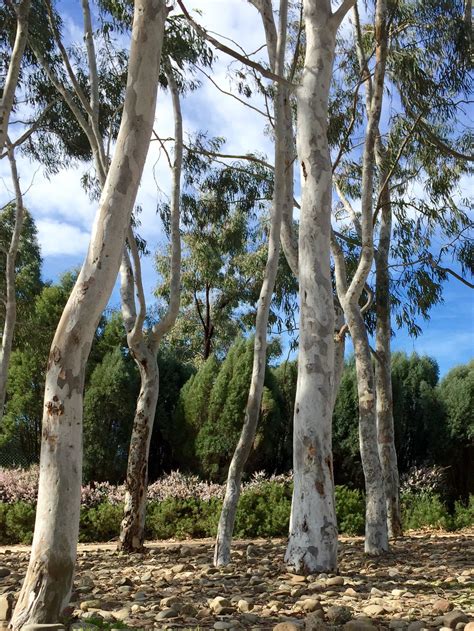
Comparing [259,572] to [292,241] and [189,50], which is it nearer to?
[292,241]

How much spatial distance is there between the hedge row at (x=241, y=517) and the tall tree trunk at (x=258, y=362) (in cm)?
469

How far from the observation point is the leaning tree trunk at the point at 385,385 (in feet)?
34.1

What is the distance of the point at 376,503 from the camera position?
788 cm

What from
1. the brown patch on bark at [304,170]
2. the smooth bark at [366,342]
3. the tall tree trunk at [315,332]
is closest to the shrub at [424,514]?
the smooth bark at [366,342]

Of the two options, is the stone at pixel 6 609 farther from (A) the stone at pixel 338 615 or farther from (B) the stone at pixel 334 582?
(B) the stone at pixel 334 582

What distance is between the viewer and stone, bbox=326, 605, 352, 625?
407 centimetres

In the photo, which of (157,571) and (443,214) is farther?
(443,214)

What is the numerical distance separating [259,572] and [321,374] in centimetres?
175

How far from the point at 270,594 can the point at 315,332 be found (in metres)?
1.98

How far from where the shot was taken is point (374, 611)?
437 centimetres

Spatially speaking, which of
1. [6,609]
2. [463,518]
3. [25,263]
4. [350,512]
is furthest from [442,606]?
[25,263]

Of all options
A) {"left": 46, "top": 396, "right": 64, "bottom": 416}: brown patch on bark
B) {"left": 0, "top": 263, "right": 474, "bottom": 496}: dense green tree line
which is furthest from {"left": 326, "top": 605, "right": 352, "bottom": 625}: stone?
{"left": 0, "top": 263, "right": 474, "bottom": 496}: dense green tree line

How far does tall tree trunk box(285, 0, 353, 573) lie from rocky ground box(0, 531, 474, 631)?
0.31 metres

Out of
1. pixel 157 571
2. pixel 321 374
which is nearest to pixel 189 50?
pixel 321 374
